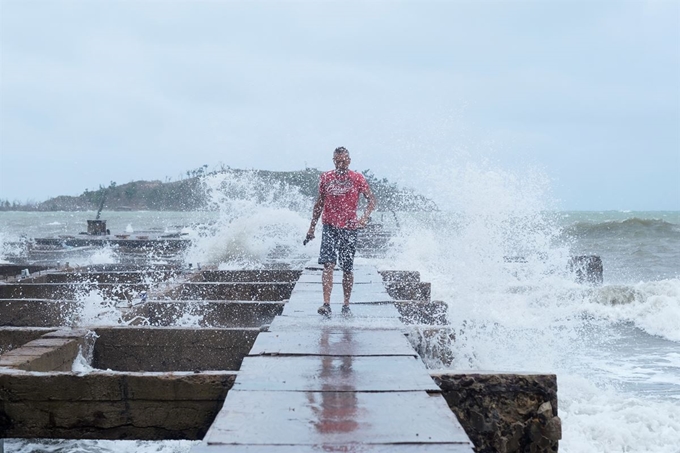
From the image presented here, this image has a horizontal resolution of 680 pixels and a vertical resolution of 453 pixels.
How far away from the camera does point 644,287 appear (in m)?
16.4

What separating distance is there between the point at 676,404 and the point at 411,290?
12.3 feet

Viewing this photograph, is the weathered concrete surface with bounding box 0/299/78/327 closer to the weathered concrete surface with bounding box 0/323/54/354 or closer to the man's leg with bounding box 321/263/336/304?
the weathered concrete surface with bounding box 0/323/54/354

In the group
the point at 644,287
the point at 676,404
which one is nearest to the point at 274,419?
the point at 676,404

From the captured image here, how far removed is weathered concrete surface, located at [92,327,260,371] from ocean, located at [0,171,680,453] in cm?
76

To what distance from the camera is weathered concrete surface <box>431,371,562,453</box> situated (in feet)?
14.6

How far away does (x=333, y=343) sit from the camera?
5402 millimetres

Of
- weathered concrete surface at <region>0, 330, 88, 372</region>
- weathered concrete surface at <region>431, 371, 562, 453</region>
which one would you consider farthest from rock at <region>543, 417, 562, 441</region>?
weathered concrete surface at <region>0, 330, 88, 372</region>

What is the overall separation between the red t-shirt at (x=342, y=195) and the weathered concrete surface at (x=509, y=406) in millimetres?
2645

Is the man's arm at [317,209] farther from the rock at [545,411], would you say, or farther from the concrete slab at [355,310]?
the rock at [545,411]

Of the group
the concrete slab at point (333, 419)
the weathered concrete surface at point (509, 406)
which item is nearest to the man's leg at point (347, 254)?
the weathered concrete surface at point (509, 406)

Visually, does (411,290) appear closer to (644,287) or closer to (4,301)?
(4,301)

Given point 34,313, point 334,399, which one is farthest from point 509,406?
point 34,313

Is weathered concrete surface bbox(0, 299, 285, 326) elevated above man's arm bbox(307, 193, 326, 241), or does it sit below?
below

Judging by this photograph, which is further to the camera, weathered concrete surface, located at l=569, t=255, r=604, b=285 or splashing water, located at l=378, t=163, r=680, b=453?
weathered concrete surface, located at l=569, t=255, r=604, b=285
